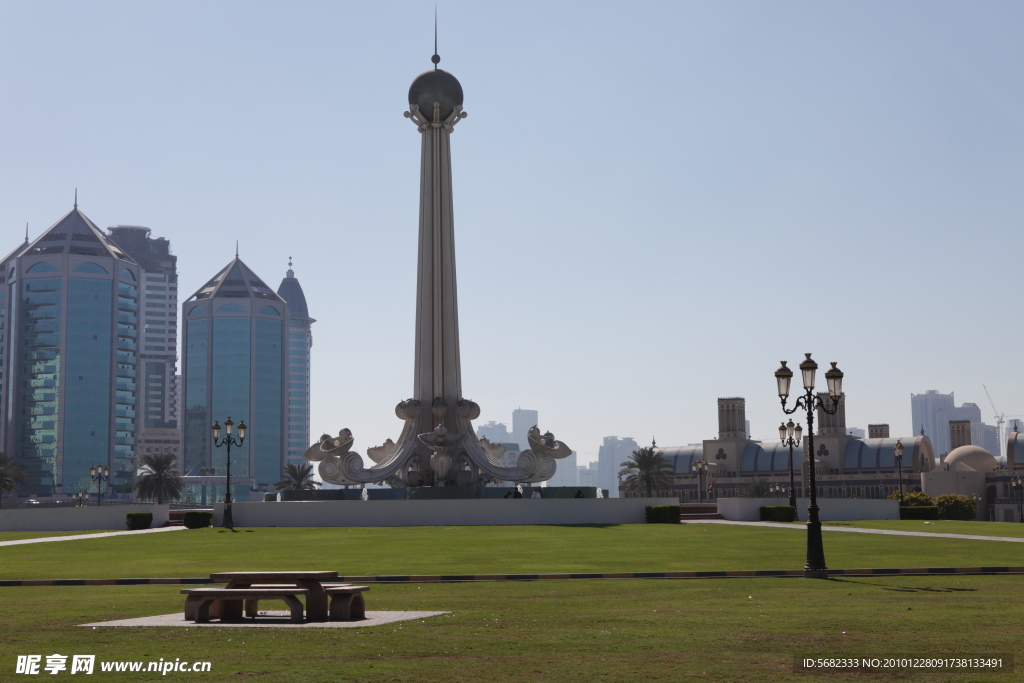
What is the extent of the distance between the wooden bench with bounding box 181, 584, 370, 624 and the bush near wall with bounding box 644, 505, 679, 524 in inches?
1356

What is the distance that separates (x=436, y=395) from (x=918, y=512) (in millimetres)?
24645

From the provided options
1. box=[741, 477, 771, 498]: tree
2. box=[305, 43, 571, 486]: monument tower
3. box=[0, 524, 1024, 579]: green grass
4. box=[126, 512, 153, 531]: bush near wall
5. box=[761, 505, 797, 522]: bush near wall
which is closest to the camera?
box=[0, 524, 1024, 579]: green grass

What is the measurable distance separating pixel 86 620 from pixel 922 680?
11.7m

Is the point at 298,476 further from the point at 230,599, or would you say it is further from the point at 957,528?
the point at 230,599

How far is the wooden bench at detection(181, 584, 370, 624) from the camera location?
16078mm

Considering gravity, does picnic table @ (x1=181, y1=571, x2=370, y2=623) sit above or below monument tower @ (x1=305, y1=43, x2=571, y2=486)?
below

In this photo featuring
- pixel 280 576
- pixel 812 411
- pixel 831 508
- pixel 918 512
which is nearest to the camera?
pixel 280 576

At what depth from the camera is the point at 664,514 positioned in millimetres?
50375

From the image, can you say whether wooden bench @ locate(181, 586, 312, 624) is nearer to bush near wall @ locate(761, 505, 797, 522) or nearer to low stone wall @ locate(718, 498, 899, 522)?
bush near wall @ locate(761, 505, 797, 522)

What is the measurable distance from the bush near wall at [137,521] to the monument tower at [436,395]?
8.39 metres

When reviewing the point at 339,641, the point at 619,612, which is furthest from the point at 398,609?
the point at 339,641

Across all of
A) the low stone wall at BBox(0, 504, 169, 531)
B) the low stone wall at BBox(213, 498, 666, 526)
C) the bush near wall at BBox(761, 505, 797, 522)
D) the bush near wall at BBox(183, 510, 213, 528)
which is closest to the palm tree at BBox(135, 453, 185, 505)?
the low stone wall at BBox(0, 504, 169, 531)

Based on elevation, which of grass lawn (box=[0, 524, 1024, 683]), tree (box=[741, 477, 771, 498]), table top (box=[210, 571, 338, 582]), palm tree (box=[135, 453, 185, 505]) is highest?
palm tree (box=[135, 453, 185, 505])

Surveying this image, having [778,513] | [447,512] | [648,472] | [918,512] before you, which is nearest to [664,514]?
[778,513]
